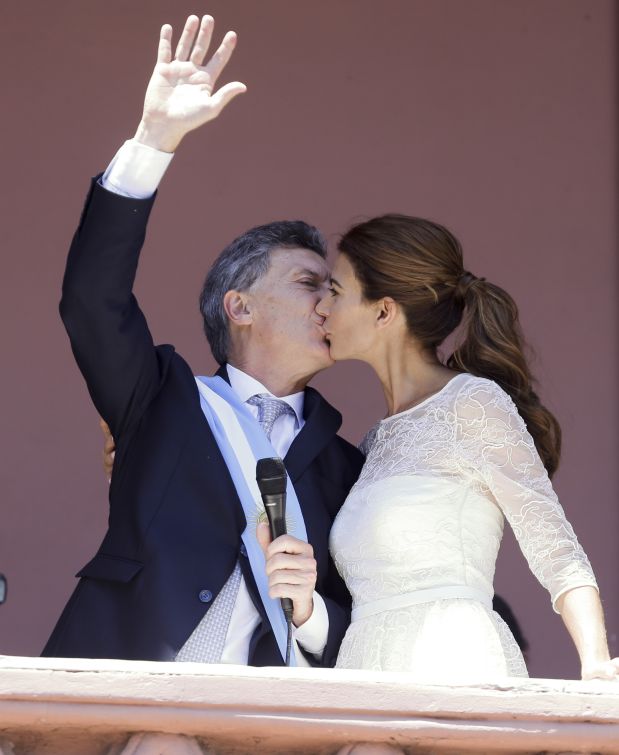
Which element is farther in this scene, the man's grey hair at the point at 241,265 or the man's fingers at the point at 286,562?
the man's grey hair at the point at 241,265

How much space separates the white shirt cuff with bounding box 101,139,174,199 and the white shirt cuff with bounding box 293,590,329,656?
81 centimetres

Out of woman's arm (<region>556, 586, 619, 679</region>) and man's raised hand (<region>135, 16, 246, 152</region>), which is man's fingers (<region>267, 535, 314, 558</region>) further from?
man's raised hand (<region>135, 16, 246, 152</region>)

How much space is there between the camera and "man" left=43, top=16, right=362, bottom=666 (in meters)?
3.01

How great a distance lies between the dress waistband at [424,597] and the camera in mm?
3051

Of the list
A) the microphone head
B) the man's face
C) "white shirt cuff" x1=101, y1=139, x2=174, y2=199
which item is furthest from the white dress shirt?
the man's face

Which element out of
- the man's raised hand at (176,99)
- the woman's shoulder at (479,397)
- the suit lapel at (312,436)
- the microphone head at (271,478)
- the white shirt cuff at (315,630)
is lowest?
the white shirt cuff at (315,630)

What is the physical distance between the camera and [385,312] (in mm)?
3479

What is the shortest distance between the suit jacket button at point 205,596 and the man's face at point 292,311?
74 cm

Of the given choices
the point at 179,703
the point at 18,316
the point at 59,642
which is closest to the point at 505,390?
the point at 59,642

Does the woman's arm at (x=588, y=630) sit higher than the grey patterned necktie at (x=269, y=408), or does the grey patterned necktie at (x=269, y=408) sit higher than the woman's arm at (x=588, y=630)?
the grey patterned necktie at (x=269, y=408)

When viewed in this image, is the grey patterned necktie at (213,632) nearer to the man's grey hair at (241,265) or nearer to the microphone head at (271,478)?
the microphone head at (271,478)

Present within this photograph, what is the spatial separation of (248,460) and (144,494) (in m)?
0.22

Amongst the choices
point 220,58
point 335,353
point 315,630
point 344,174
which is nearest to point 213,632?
point 315,630

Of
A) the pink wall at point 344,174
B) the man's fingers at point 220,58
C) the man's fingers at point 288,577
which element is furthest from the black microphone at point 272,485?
the pink wall at point 344,174
